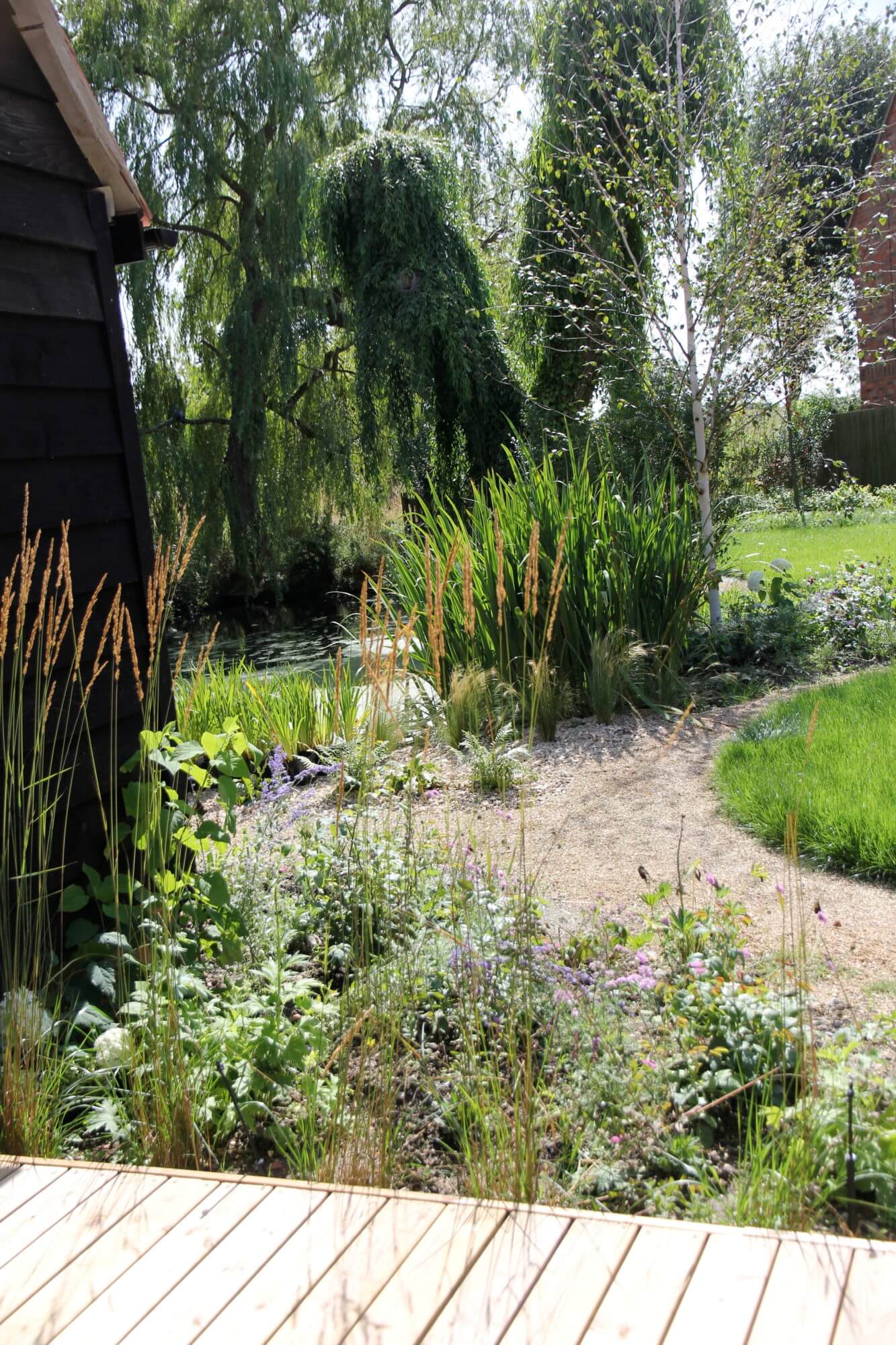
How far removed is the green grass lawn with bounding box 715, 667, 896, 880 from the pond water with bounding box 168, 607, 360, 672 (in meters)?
5.44

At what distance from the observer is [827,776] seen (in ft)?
13.8

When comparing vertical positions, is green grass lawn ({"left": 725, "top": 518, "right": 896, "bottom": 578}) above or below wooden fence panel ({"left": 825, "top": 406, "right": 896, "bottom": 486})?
below

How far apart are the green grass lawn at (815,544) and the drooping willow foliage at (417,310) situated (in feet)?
10.8

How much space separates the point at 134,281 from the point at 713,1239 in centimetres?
1291

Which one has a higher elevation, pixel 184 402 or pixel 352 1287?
pixel 184 402

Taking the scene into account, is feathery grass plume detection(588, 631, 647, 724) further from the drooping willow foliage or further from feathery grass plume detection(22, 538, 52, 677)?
the drooping willow foliage

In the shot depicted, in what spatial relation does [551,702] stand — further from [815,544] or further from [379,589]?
[815,544]

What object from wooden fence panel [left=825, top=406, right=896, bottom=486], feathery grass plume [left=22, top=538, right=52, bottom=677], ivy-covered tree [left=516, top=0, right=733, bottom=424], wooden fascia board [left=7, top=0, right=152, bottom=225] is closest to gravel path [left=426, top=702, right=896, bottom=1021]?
feathery grass plume [left=22, top=538, right=52, bottom=677]

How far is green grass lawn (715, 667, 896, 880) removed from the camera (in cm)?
365

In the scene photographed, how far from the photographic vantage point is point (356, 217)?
1277cm

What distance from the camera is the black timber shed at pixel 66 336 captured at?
3.00 metres

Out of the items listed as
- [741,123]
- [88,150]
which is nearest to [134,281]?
[741,123]

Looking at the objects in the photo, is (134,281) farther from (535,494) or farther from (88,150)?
(88,150)

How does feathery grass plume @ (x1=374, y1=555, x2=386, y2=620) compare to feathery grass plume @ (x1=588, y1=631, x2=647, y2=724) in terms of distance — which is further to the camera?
feathery grass plume @ (x1=588, y1=631, x2=647, y2=724)
